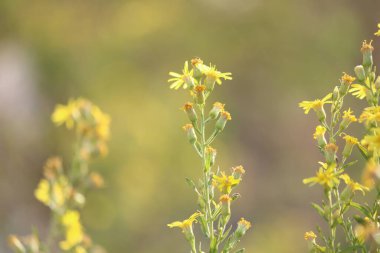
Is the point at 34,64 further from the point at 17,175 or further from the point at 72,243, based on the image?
the point at 72,243

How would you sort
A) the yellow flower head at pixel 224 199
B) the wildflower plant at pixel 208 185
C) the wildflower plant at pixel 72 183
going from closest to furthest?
the wildflower plant at pixel 208 185 → the yellow flower head at pixel 224 199 → the wildflower plant at pixel 72 183

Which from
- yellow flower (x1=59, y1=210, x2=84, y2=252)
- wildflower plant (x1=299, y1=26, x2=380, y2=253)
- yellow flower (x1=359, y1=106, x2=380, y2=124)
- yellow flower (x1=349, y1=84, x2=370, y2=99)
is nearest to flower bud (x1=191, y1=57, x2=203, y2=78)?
wildflower plant (x1=299, y1=26, x2=380, y2=253)

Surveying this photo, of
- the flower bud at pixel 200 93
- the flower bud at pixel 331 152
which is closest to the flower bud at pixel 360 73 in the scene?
the flower bud at pixel 331 152

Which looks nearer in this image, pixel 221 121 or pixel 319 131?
pixel 319 131

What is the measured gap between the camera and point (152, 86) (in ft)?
27.5

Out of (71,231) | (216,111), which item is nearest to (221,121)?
(216,111)

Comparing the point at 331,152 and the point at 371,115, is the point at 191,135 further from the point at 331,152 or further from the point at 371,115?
the point at 371,115

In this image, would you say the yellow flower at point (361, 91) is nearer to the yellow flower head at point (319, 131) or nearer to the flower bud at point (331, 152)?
the yellow flower head at point (319, 131)

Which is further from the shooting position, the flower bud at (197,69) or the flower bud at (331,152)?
the flower bud at (197,69)

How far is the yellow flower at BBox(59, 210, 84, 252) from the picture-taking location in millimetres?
2162

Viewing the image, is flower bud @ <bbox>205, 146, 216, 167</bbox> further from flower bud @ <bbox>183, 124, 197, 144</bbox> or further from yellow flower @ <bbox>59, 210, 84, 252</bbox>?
yellow flower @ <bbox>59, 210, 84, 252</bbox>

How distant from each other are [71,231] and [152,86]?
622 cm

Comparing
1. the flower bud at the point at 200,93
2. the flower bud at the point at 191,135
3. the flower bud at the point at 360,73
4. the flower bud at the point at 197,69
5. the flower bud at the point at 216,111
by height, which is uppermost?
Answer: the flower bud at the point at 197,69

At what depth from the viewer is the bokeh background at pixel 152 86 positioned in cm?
758
